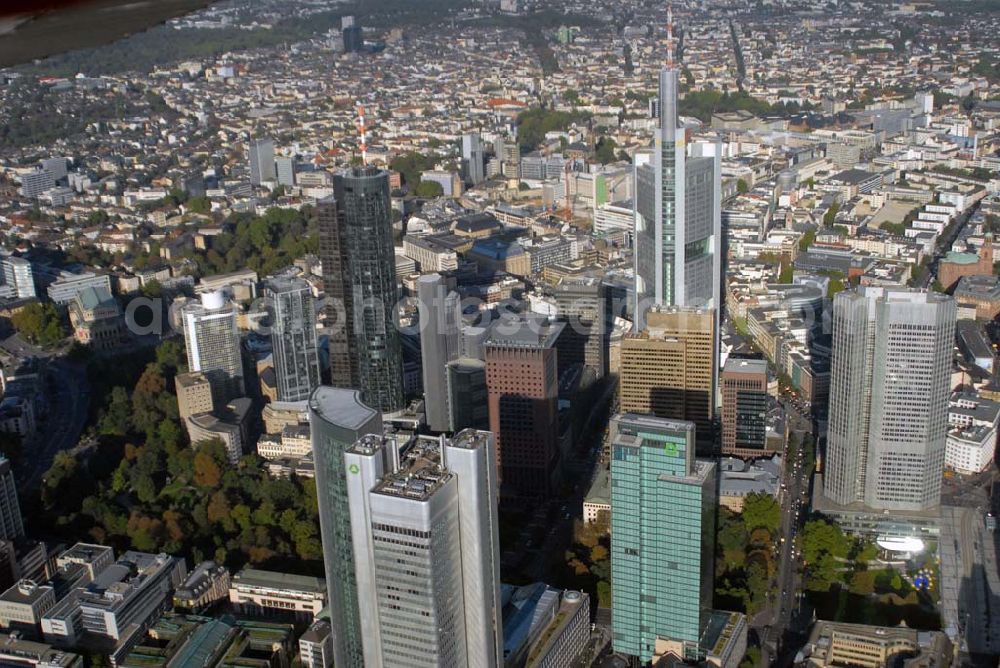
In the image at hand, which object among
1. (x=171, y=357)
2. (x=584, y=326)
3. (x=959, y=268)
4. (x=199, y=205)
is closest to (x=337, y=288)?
(x=584, y=326)

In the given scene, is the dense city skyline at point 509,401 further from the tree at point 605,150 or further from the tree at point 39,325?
the tree at point 605,150

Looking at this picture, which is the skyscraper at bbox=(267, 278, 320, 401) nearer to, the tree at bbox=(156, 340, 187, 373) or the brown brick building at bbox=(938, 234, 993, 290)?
the tree at bbox=(156, 340, 187, 373)

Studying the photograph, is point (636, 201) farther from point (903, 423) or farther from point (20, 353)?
point (20, 353)

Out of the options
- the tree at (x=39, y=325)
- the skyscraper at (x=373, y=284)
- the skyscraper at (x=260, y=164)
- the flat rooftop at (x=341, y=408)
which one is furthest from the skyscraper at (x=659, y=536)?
the skyscraper at (x=260, y=164)

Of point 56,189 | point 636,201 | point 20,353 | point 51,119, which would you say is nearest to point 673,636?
point 636,201

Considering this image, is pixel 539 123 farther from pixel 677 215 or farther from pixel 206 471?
pixel 206 471
